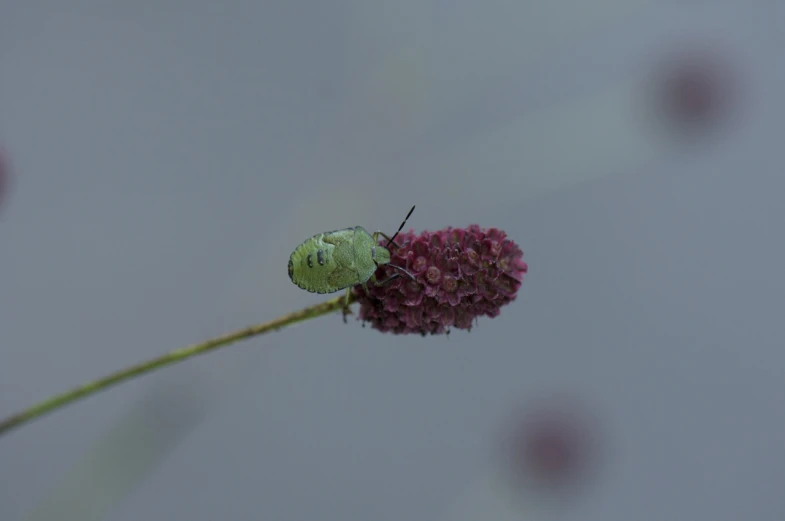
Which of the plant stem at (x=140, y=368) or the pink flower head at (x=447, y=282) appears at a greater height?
the pink flower head at (x=447, y=282)

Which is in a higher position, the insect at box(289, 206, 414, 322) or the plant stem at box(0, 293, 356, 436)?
the insect at box(289, 206, 414, 322)

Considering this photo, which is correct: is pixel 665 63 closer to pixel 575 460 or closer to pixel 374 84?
pixel 374 84

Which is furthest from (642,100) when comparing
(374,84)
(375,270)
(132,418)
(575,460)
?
(132,418)

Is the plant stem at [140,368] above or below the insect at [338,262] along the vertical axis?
below

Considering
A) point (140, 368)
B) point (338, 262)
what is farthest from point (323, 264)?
point (140, 368)

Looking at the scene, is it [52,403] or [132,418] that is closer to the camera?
[52,403]

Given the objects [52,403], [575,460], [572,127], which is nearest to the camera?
[52,403]
